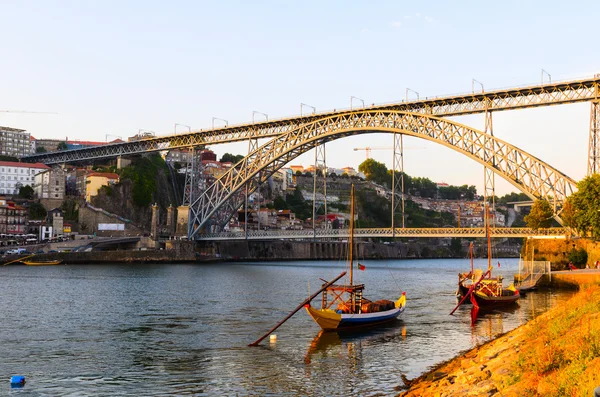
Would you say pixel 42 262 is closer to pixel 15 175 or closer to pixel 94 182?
pixel 94 182

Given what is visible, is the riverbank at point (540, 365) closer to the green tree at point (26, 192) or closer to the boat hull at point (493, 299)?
the boat hull at point (493, 299)

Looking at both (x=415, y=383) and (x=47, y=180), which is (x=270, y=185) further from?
(x=415, y=383)

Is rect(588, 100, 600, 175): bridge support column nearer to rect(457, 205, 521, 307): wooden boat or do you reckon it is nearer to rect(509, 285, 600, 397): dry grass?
rect(457, 205, 521, 307): wooden boat

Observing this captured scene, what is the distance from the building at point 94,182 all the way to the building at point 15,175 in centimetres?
1118

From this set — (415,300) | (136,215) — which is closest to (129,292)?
(415,300)

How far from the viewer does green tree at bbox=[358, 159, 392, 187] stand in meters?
191

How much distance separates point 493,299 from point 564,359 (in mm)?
26319

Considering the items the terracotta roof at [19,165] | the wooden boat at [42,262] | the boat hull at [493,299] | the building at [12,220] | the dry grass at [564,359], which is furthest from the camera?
the terracotta roof at [19,165]

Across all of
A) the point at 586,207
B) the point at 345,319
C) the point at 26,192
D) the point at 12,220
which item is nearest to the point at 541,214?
the point at 586,207

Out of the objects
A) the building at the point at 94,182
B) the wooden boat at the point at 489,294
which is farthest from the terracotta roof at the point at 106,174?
the wooden boat at the point at 489,294

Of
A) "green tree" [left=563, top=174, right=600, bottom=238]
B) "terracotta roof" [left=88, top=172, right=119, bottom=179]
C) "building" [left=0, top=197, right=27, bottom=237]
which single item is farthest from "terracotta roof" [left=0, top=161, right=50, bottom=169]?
"green tree" [left=563, top=174, right=600, bottom=238]

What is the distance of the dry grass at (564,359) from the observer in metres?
10.3

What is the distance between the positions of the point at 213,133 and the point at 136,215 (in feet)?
81.5

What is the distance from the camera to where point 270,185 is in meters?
152
